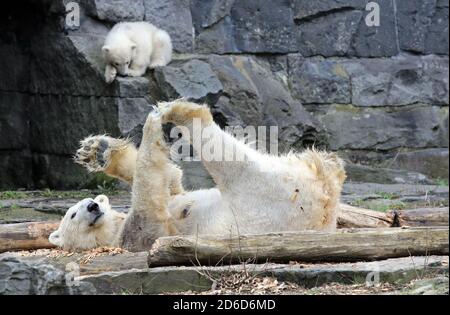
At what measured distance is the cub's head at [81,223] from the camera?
5215 mm

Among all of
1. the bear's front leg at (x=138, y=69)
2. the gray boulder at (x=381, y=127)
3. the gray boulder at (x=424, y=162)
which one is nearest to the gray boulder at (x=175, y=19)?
the bear's front leg at (x=138, y=69)

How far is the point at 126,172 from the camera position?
5.66 meters

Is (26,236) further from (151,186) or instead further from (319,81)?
(319,81)

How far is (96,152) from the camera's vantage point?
17.9ft

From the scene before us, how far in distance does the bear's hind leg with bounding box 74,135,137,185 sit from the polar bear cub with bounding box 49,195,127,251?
27 cm

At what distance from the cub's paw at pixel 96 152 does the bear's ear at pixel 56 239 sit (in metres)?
0.45

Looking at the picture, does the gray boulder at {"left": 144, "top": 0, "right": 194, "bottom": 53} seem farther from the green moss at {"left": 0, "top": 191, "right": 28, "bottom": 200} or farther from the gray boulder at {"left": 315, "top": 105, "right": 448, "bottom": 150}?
the green moss at {"left": 0, "top": 191, "right": 28, "bottom": 200}

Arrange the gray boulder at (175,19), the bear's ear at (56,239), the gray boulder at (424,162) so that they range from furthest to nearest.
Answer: the gray boulder at (424,162) < the gray boulder at (175,19) < the bear's ear at (56,239)

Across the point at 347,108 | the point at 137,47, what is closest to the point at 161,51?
the point at 137,47

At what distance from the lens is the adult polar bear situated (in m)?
4.90

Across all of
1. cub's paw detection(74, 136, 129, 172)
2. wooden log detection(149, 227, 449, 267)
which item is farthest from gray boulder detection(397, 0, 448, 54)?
wooden log detection(149, 227, 449, 267)

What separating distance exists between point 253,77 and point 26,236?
186 inches

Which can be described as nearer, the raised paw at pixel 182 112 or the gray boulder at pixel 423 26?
the raised paw at pixel 182 112

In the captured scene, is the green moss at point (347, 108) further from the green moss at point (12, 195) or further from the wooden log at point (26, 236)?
the wooden log at point (26, 236)
